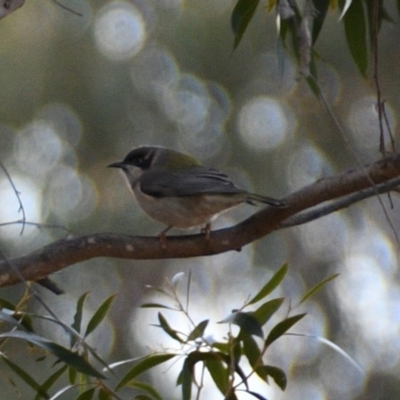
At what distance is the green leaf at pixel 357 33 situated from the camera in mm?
3408

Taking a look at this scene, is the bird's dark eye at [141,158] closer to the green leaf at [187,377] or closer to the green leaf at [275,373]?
the green leaf at [187,377]

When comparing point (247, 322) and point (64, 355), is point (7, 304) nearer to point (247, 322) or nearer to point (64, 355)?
point (64, 355)

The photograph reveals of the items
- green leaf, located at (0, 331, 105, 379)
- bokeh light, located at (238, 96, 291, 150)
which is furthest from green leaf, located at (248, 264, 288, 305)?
bokeh light, located at (238, 96, 291, 150)

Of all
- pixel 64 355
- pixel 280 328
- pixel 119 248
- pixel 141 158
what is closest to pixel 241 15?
pixel 119 248

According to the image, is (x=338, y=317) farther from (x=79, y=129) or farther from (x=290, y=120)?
(x=79, y=129)

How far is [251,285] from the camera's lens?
23.9 feet

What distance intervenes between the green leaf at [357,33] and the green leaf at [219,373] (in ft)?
3.77

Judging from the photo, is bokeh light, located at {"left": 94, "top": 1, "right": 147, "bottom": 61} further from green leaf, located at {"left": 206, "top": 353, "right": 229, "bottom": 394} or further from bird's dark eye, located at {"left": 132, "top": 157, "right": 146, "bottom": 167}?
green leaf, located at {"left": 206, "top": 353, "right": 229, "bottom": 394}

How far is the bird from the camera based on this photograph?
459 cm

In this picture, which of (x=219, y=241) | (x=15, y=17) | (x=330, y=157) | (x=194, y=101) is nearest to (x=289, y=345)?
(x=330, y=157)

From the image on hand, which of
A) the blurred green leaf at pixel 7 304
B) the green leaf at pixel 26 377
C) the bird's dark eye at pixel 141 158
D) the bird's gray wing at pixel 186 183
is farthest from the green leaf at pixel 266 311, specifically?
the bird's dark eye at pixel 141 158

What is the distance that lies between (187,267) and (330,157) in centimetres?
143

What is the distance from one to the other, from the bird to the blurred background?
1879mm

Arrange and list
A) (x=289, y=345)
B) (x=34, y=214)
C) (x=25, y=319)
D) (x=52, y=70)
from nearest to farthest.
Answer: (x=25, y=319) → (x=34, y=214) → (x=289, y=345) → (x=52, y=70)
